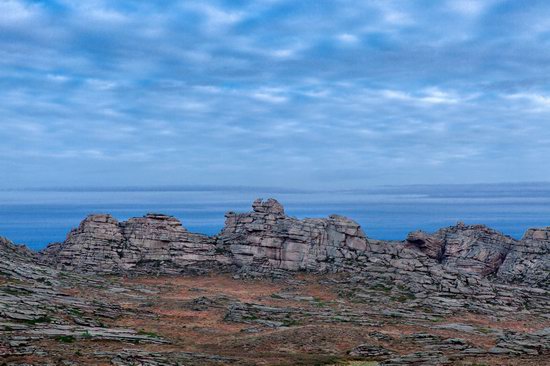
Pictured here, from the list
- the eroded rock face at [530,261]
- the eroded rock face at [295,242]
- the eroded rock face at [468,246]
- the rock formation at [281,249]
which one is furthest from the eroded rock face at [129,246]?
the eroded rock face at [530,261]

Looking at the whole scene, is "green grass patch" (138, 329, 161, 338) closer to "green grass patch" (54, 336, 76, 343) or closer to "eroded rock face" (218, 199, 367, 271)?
"green grass patch" (54, 336, 76, 343)

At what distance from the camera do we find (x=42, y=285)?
64938 millimetres

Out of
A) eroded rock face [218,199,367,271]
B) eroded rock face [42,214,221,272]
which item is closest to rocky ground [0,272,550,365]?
eroded rock face [218,199,367,271]

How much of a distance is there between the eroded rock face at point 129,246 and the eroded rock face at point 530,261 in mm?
44705

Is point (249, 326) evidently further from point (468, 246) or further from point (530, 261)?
point (530, 261)

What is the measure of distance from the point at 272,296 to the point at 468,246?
36.6m

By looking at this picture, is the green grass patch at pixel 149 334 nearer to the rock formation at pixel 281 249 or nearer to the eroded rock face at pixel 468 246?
the rock formation at pixel 281 249

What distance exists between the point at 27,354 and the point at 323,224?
55.8m

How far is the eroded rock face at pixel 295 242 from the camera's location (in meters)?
85.2

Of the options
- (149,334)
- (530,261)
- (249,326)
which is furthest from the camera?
(530,261)

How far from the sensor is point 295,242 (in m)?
86.2

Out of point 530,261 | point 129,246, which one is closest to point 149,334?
point 129,246

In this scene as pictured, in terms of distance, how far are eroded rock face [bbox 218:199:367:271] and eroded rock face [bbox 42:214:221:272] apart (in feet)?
19.8

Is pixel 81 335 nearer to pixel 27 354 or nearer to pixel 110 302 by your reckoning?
pixel 27 354
